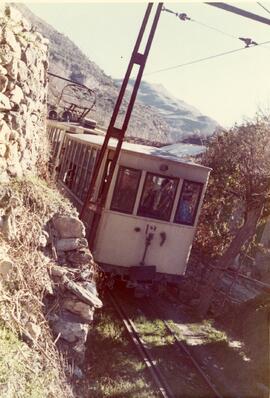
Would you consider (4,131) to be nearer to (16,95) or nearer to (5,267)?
(16,95)

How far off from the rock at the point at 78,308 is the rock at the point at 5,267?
1.44m

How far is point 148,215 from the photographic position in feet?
35.8

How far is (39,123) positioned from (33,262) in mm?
4174

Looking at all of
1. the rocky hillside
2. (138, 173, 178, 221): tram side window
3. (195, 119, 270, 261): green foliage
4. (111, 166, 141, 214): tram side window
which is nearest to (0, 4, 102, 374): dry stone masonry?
(111, 166, 141, 214): tram side window

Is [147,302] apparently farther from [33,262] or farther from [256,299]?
[33,262]

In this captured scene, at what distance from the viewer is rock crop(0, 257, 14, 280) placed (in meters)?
5.66

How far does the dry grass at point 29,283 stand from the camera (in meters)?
5.55

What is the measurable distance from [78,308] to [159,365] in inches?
104

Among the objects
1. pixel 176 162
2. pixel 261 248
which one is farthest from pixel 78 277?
pixel 261 248

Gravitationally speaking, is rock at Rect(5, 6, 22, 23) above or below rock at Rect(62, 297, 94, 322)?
above

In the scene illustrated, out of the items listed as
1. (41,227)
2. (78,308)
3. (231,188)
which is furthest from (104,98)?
(78,308)

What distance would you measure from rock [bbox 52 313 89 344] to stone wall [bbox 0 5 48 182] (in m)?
2.27

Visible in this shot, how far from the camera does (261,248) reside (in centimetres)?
1881

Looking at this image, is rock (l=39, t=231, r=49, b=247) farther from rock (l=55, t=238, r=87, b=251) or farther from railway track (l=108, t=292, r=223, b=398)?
railway track (l=108, t=292, r=223, b=398)
